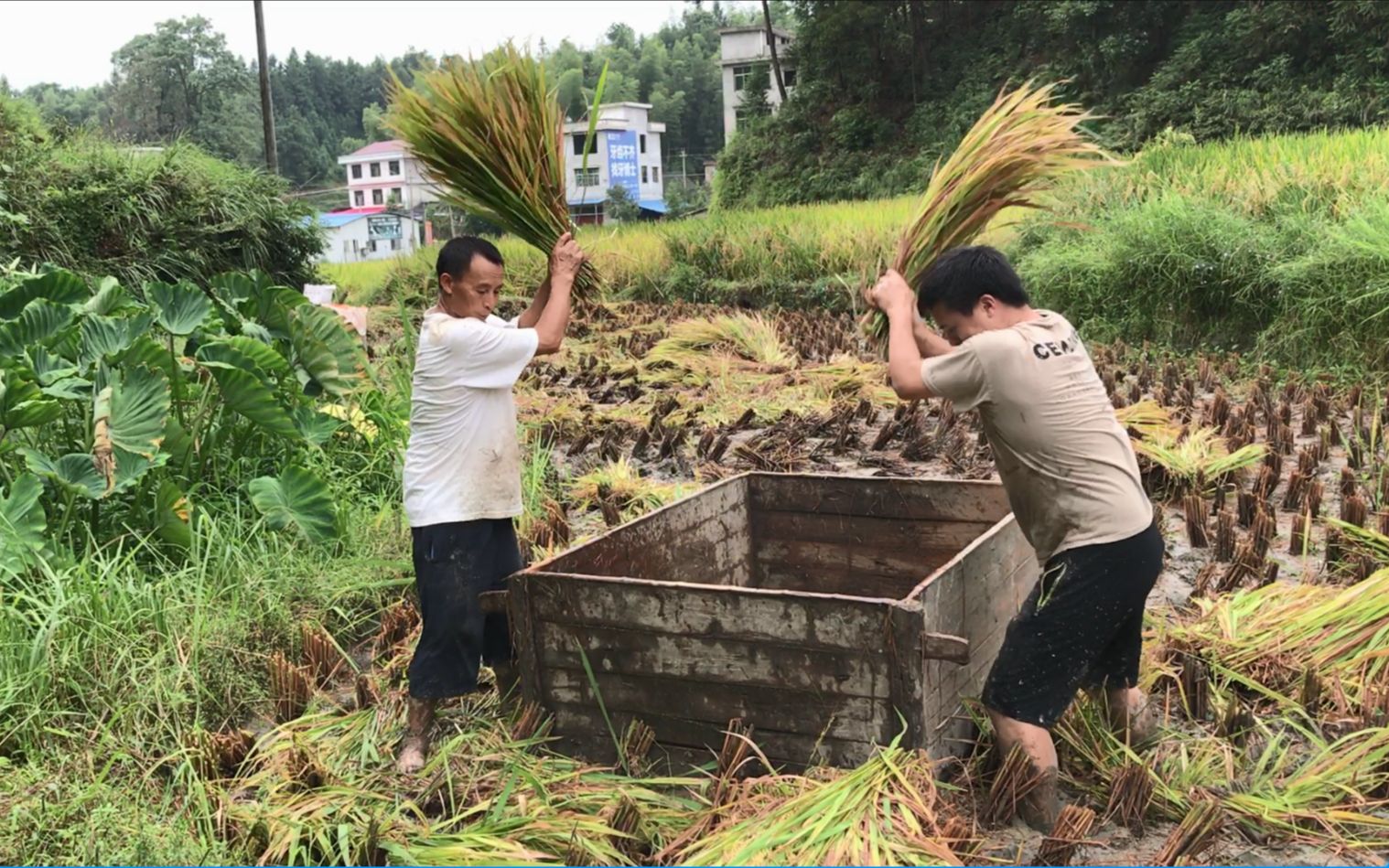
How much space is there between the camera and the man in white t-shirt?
10.3 ft

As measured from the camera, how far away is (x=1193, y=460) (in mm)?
5352

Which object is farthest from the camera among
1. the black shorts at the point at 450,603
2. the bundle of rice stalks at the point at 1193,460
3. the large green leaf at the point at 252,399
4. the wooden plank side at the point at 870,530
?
the bundle of rice stalks at the point at 1193,460

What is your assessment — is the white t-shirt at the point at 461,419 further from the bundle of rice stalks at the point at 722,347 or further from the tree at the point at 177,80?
the tree at the point at 177,80

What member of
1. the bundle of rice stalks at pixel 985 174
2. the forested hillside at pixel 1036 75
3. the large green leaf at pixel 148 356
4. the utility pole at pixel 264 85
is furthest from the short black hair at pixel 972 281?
the utility pole at pixel 264 85

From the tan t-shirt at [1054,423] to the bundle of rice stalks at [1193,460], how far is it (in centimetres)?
276

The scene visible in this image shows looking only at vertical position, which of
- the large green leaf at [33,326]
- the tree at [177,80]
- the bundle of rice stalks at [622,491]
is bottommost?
the bundle of rice stalks at [622,491]

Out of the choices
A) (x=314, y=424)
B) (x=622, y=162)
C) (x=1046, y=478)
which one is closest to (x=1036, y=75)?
(x=314, y=424)

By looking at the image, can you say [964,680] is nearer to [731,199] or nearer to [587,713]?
[587,713]

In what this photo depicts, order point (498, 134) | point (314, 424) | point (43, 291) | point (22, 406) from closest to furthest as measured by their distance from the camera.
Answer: point (498, 134) → point (22, 406) → point (43, 291) → point (314, 424)

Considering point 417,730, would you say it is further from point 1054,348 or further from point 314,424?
point 314,424

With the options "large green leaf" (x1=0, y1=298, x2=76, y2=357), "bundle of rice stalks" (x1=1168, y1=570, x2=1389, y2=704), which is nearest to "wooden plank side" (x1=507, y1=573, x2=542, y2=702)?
"bundle of rice stalks" (x1=1168, y1=570, x2=1389, y2=704)

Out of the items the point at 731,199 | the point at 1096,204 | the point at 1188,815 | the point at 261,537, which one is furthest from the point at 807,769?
the point at 731,199

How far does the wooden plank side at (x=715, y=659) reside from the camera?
2.71 m

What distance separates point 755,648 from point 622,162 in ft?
186
